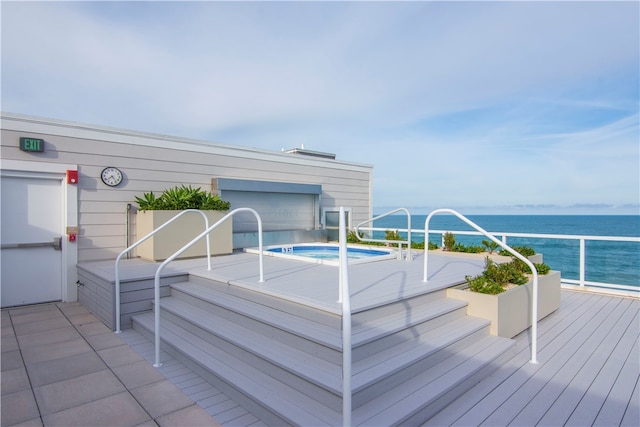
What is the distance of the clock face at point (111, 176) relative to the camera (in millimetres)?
5785

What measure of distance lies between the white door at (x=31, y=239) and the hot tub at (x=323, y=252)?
3140 millimetres

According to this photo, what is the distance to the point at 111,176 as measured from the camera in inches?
231

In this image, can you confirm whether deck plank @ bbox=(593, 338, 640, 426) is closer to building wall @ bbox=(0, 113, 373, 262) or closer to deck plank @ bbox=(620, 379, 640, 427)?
deck plank @ bbox=(620, 379, 640, 427)

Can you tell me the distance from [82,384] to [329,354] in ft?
6.71

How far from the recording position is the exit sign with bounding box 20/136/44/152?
16.4ft

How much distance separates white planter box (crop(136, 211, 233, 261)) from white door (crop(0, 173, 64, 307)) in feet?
3.95

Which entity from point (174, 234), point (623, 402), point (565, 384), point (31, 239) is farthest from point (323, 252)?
point (623, 402)

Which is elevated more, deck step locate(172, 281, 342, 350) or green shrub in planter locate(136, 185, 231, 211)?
green shrub in planter locate(136, 185, 231, 211)

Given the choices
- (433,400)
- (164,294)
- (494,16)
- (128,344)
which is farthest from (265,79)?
(433,400)

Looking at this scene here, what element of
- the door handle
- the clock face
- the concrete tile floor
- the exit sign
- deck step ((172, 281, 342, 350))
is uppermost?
the exit sign

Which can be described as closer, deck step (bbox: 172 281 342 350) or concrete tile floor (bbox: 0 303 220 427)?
concrete tile floor (bbox: 0 303 220 427)

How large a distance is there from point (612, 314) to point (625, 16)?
4.82 metres

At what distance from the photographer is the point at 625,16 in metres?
5.61

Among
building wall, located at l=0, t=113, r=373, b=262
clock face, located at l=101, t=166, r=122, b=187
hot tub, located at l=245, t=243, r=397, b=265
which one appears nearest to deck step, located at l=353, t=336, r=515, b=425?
hot tub, located at l=245, t=243, r=397, b=265
